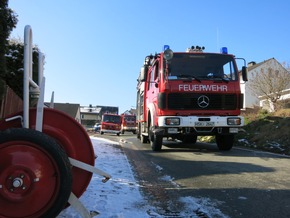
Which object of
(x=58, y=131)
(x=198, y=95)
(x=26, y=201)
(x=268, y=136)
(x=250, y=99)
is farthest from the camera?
(x=250, y=99)

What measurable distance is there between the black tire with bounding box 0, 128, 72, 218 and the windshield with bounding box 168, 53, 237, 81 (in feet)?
26.4

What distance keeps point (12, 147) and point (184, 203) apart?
8.46 feet

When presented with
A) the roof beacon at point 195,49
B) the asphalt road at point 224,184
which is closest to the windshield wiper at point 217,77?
the roof beacon at point 195,49

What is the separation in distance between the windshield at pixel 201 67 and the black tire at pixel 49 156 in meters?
8.04

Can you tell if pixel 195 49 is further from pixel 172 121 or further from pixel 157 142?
pixel 157 142

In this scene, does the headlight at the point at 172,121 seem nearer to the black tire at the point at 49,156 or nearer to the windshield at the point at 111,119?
the black tire at the point at 49,156

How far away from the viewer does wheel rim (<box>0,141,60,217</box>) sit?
2.74 m

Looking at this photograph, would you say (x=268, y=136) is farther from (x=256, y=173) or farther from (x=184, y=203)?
(x=184, y=203)

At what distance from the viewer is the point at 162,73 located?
1080cm

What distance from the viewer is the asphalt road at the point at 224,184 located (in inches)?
178

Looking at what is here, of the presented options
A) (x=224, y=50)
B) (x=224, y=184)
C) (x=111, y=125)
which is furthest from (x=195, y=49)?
(x=111, y=125)

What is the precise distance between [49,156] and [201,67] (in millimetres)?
8695

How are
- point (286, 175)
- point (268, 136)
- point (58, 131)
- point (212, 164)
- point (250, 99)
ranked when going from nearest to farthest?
point (58, 131)
point (286, 175)
point (212, 164)
point (268, 136)
point (250, 99)

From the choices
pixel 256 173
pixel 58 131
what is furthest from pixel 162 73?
pixel 58 131
